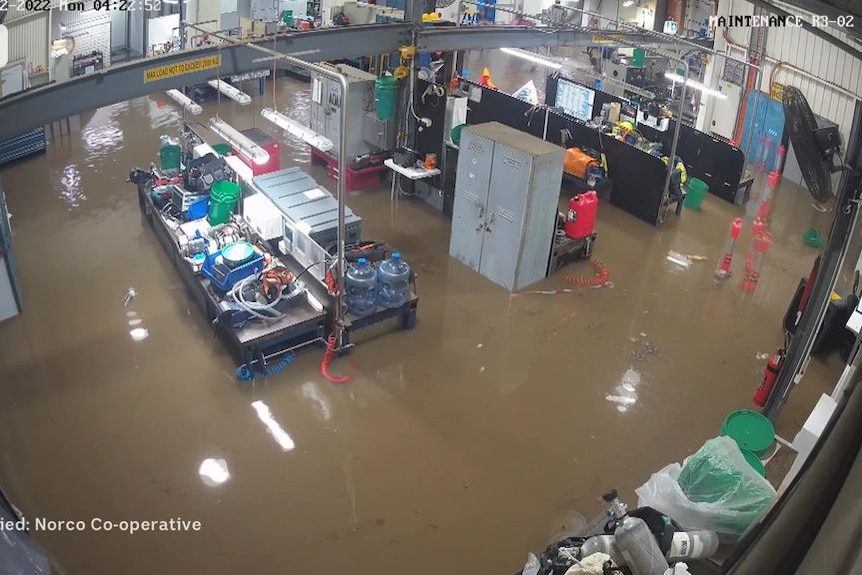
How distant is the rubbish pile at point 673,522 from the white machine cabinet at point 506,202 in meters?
4.32

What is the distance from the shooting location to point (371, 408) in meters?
6.66

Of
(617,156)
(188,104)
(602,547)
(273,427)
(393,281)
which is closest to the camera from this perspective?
(602,547)

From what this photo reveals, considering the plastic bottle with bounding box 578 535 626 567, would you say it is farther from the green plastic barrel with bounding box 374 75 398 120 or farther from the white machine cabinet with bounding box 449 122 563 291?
the green plastic barrel with bounding box 374 75 398 120

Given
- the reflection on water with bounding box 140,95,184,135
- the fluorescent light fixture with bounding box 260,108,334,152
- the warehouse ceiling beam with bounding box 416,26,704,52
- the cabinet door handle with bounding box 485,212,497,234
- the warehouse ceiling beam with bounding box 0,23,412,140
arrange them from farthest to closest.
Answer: the reflection on water with bounding box 140,95,184,135 → the warehouse ceiling beam with bounding box 416,26,704,52 → the cabinet door handle with bounding box 485,212,497,234 → the fluorescent light fixture with bounding box 260,108,334,152 → the warehouse ceiling beam with bounding box 0,23,412,140

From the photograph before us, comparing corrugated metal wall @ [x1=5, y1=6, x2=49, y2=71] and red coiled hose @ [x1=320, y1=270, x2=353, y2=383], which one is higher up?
corrugated metal wall @ [x1=5, y1=6, x2=49, y2=71]

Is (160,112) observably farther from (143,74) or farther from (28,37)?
(143,74)

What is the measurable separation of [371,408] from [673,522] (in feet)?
10.7

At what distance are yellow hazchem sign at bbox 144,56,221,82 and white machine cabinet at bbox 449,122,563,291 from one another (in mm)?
2873

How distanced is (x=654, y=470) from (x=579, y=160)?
603 cm

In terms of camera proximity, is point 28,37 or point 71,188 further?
point 28,37

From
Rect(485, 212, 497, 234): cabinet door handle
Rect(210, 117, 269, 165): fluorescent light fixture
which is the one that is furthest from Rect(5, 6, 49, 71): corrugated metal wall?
Rect(485, 212, 497, 234): cabinet door handle

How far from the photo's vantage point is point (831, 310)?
7.59m

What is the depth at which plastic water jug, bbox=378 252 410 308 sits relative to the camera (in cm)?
753

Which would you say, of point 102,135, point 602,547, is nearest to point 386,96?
point 102,135
